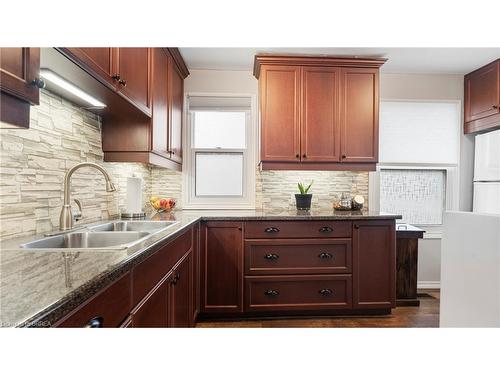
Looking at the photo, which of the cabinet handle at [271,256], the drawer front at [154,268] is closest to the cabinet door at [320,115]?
the cabinet handle at [271,256]

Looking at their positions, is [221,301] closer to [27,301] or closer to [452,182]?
[27,301]

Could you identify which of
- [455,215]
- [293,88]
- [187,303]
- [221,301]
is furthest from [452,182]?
[187,303]

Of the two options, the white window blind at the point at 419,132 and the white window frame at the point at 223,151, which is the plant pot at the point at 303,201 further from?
the white window blind at the point at 419,132

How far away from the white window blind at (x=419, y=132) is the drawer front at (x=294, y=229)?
1262 mm

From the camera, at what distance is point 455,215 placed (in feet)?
4.79

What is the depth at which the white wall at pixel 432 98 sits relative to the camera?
3.46 meters

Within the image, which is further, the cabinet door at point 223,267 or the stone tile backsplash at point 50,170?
the cabinet door at point 223,267

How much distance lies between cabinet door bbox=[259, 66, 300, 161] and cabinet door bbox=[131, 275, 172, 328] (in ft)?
5.57

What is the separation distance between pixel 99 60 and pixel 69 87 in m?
0.21

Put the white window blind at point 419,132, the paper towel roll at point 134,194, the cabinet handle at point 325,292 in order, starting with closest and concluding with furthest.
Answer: the paper towel roll at point 134,194 < the cabinet handle at point 325,292 < the white window blind at point 419,132

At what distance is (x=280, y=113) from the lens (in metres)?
2.96

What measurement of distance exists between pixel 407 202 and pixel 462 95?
52.4 inches

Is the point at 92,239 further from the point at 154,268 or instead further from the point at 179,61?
the point at 179,61

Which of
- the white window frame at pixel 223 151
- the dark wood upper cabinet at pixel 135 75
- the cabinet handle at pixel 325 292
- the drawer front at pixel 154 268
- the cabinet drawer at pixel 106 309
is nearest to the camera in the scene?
the cabinet drawer at pixel 106 309
